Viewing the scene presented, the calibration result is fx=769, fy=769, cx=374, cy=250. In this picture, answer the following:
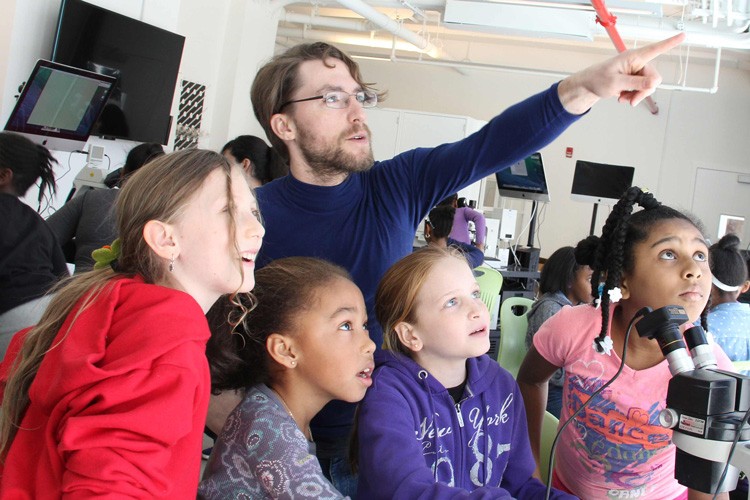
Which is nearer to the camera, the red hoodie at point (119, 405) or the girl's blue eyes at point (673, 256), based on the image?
the red hoodie at point (119, 405)

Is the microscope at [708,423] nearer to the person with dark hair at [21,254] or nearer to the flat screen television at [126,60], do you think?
the person with dark hair at [21,254]

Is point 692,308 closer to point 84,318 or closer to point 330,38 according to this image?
point 84,318

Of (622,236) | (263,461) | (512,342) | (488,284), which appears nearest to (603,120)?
(488,284)

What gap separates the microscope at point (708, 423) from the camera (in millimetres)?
1040

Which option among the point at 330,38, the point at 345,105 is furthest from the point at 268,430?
the point at 330,38

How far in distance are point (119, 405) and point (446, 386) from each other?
0.78m

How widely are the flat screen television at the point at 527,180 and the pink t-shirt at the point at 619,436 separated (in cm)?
541

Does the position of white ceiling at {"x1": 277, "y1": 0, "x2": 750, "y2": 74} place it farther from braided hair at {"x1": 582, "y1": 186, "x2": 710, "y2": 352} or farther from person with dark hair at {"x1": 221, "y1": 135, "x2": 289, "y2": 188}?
braided hair at {"x1": 582, "y1": 186, "x2": 710, "y2": 352}

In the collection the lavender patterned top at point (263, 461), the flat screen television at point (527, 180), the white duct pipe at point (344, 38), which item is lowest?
the lavender patterned top at point (263, 461)

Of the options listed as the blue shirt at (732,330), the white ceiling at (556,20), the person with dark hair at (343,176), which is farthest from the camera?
the white ceiling at (556,20)

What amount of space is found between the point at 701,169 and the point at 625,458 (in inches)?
438

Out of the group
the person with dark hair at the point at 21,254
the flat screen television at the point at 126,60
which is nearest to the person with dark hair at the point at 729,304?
the person with dark hair at the point at 21,254

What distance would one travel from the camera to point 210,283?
4.22ft

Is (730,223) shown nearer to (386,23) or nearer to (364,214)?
(386,23)
